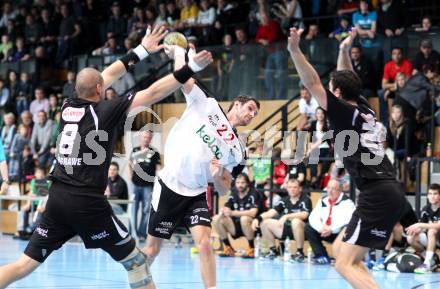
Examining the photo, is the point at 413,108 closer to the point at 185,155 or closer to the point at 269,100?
the point at 269,100

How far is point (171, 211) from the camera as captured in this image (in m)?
9.38

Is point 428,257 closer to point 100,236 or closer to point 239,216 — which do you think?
point 239,216

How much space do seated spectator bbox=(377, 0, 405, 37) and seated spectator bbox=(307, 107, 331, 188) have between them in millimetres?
2693

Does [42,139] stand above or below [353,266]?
above

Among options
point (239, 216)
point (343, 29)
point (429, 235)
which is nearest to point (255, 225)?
point (239, 216)

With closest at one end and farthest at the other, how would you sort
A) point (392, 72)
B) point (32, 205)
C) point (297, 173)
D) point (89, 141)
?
point (89, 141) → point (297, 173) → point (392, 72) → point (32, 205)

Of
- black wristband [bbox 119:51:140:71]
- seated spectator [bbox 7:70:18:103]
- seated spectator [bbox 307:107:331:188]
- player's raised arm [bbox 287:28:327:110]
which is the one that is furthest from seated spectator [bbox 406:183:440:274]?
seated spectator [bbox 7:70:18:103]

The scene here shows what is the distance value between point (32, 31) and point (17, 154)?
6.15m

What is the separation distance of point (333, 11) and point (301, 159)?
5.28m

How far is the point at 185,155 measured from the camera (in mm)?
9469

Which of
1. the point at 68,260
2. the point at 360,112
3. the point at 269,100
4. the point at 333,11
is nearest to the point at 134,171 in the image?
the point at 269,100

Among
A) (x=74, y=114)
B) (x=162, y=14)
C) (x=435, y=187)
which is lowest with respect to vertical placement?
(x=435, y=187)

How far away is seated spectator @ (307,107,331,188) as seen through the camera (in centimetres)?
1684

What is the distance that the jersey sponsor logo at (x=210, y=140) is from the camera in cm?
949
